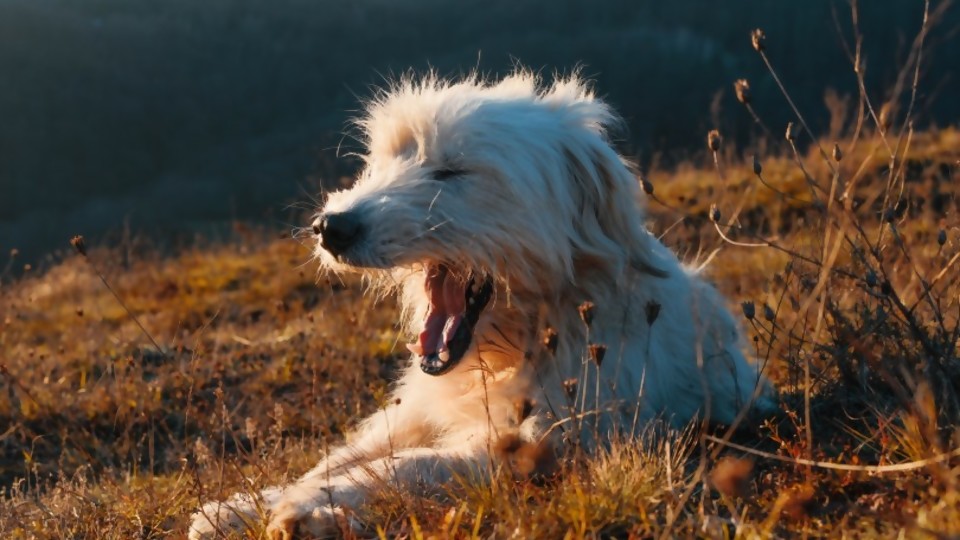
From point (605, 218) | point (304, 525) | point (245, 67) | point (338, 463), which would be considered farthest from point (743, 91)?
point (245, 67)

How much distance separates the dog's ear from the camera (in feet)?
12.7

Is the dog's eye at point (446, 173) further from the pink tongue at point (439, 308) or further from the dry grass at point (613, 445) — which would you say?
the dry grass at point (613, 445)

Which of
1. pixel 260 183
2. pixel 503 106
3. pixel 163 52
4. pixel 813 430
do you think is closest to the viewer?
→ pixel 813 430

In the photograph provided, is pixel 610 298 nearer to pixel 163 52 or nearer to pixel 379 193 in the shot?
pixel 379 193

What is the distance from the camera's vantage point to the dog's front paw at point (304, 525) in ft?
10.3

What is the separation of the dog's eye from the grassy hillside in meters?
0.76

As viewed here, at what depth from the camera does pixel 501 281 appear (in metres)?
3.70

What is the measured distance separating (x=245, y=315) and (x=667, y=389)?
6.29 metres

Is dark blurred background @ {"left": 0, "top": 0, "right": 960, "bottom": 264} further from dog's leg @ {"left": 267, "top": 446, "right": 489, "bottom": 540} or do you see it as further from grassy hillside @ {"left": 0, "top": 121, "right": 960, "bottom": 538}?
dog's leg @ {"left": 267, "top": 446, "right": 489, "bottom": 540}

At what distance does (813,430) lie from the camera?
3.73m

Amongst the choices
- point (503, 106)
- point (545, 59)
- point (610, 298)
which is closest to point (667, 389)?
point (610, 298)

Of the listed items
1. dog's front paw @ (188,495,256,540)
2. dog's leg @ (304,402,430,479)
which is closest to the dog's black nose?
dog's leg @ (304,402,430,479)

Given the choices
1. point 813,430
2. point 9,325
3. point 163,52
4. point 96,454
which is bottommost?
point 163,52

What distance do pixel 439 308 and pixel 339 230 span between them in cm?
55
